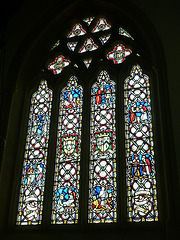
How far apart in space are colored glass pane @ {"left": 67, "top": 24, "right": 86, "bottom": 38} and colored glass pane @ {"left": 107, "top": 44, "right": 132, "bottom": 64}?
89 cm

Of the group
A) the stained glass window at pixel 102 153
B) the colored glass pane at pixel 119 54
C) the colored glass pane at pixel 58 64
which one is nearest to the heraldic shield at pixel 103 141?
the stained glass window at pixel 102 153

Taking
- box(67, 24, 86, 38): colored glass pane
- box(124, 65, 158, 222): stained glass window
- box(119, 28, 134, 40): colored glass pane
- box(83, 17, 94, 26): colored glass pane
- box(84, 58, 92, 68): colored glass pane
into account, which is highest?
box(83, 17, 94, 26): colored glass pane

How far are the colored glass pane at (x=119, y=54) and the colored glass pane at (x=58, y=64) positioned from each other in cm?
91

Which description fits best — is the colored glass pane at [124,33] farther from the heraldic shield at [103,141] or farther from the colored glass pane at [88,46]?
the heraldic shield at [103,141]

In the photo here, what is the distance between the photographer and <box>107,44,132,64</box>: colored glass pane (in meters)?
6.72

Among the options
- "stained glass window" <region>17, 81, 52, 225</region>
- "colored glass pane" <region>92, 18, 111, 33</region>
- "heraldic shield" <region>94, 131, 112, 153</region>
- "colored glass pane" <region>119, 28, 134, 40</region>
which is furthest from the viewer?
"colored glass pane" <region>92, 18, 111, 33</region>

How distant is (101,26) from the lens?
722 centimetres

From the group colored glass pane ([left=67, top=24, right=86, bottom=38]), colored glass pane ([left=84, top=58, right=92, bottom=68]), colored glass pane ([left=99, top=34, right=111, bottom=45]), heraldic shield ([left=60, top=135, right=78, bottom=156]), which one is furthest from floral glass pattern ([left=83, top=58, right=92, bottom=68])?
heraldic shield ([left=60, top=135, right=78, bottom=156])

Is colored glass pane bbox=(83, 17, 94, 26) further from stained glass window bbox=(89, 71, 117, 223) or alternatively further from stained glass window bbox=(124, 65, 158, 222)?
stained glass window bbox=(124, 65, 158, 222)

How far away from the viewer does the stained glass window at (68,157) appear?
5586 mm

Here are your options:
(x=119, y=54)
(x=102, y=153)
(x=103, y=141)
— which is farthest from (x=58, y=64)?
(x=102, y=153)
